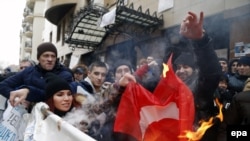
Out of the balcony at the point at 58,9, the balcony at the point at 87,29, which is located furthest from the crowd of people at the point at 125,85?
the balcony at the point at 58,9

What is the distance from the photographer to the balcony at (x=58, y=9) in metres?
17.8

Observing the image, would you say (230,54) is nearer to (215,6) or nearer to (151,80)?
(215,6)

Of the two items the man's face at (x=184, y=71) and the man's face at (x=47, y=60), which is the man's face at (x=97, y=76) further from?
the man's face at (x=184, y=71)

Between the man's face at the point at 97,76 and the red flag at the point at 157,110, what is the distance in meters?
1.10

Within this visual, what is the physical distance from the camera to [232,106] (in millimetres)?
2475

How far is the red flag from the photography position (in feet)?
6.31

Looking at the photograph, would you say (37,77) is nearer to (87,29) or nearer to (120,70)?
(120,70)

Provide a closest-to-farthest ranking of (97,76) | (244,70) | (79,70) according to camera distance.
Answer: (97,76)
(244,70)
(79,70)

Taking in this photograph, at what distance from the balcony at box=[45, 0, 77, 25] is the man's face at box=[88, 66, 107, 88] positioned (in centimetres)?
1477

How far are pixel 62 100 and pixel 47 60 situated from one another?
718 millimetres

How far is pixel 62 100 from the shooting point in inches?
102

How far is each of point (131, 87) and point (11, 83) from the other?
1407mm

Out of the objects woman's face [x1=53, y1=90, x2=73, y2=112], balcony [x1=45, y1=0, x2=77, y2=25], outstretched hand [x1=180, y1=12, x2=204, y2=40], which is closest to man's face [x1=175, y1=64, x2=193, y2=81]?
outstretched hand [x1=180, y1=12, x2=204, y2=40]

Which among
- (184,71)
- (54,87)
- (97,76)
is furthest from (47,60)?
(184,71)
